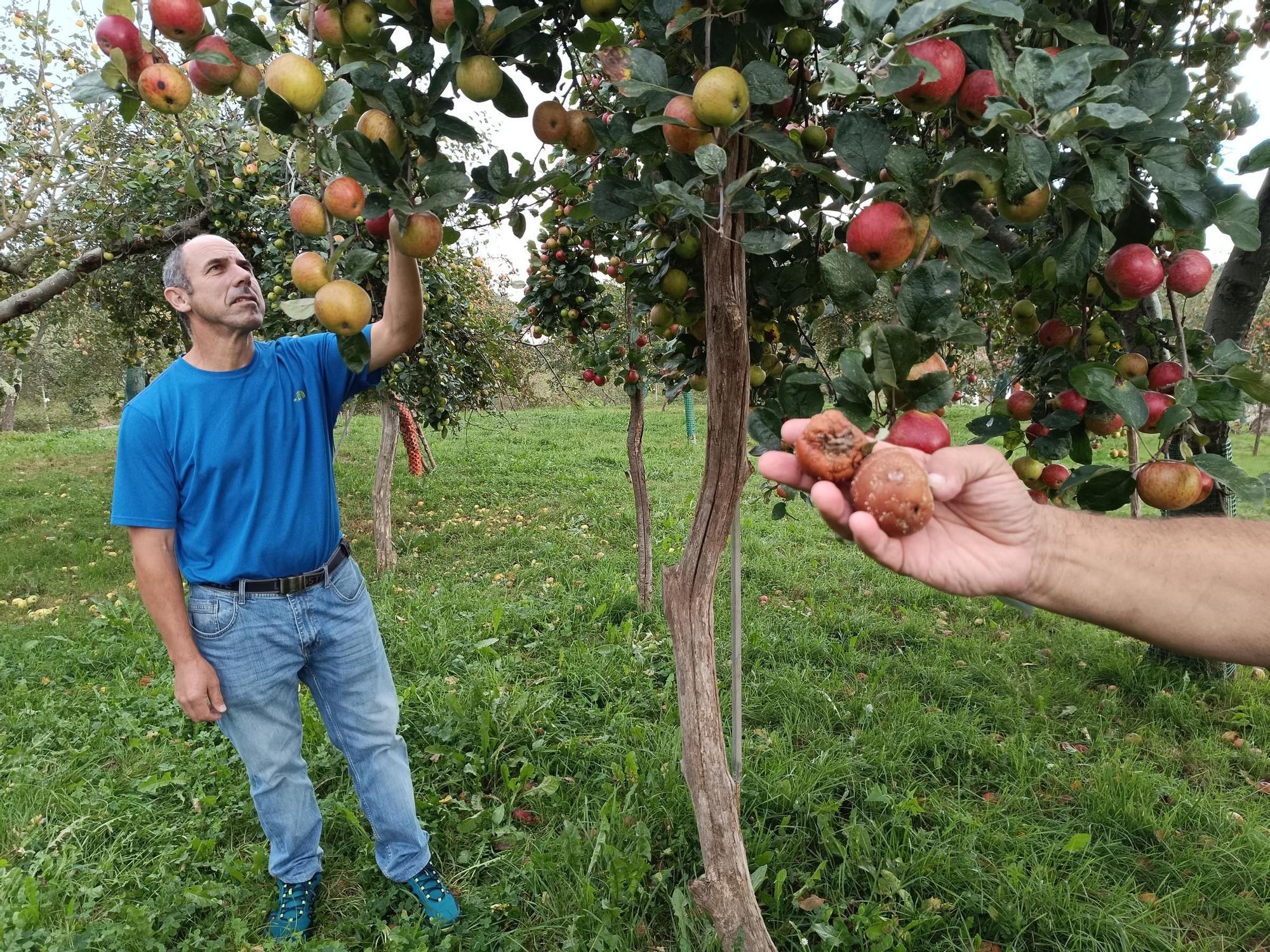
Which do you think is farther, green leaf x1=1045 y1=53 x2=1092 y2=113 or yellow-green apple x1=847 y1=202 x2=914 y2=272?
yellow-green apple x1=847 y1=202 x2=914 y2=272

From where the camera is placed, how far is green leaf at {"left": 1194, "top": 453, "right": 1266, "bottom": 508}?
1.09 metres

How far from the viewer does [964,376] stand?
5.73 metres

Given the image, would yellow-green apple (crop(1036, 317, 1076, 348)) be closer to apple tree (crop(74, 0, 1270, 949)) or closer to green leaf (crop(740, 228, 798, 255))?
apple tree (crop(74, 0, 1270, 949))

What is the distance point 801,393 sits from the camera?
3.68ft

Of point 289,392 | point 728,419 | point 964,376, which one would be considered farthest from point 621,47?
point 964,376

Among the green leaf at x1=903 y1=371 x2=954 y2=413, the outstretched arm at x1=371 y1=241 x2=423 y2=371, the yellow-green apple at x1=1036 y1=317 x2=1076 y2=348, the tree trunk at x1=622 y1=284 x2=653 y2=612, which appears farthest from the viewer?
the tree trunk at x1=622 y1=284 x2=653 y2=612

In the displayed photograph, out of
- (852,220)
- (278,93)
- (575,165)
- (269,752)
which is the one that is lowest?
(269,752)

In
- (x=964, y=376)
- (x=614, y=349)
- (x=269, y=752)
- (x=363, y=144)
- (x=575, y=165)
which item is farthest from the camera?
(x=964, y=376)

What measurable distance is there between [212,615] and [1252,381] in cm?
238

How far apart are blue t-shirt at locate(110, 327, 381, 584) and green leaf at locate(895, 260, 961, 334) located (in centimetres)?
152

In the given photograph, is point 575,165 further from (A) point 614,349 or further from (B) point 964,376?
(B) point 964,376

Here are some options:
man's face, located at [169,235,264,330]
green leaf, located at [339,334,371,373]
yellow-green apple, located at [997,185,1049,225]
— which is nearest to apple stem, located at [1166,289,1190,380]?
yellow-green apple, located at [997,185,1049,225]

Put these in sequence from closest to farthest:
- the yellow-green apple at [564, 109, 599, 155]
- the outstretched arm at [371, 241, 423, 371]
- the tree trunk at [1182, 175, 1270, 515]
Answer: the yellow-green apple at [564, 109, 599, 155]
the outstretched arm at [371, 241, 423, 371]
the tree trunk at [1182, 175, 1270, 515]

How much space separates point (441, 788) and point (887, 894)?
167 cm
